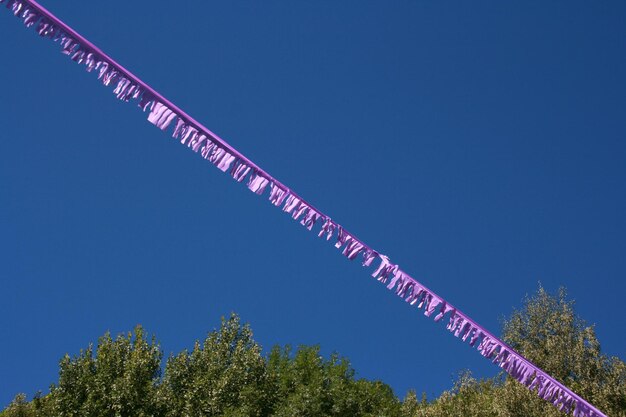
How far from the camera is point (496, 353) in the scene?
9602 mm

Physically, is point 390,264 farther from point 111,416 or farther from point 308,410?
point 111,416

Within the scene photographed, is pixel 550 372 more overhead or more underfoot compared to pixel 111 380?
more overhead

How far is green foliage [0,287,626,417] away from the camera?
27.9m

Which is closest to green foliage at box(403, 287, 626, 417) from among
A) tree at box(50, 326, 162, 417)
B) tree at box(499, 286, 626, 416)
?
tree at box(499, 286, 626, 416)

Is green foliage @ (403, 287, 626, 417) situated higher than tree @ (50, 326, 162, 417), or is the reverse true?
green foliage @ (403, 287, 626, 417)

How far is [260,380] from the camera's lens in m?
30.5

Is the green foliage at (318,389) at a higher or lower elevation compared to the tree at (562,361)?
lower

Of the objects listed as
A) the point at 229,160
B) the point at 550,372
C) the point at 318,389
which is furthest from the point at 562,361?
the point at 229,160

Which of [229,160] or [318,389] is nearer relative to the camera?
[229,160]

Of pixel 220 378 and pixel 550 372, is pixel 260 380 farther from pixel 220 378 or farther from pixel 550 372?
pixel 550 372

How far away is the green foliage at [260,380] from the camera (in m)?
27.9

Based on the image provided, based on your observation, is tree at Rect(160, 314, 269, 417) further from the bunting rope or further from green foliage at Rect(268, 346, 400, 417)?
the bunting rope

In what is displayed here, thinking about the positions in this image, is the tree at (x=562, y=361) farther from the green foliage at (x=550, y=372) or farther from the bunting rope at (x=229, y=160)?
the bunting rope at (x=229, y=160)

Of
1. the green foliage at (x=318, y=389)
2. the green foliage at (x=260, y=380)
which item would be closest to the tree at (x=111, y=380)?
the green foliage at (x=260, y=380)
